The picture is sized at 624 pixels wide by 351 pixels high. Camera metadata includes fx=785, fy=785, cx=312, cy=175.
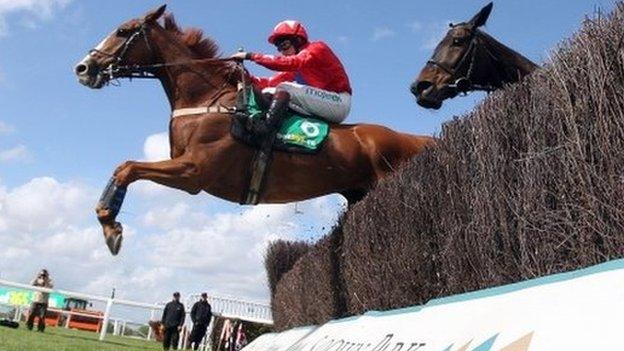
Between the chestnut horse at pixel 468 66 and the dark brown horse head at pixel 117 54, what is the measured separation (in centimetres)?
277

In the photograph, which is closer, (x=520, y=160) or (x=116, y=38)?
(x=520, y=160)

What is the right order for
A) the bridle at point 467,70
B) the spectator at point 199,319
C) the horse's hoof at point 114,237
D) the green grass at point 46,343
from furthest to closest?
the spectator at point 199,319, the green grass at point 46,343, the bridle at point 467,70, the horse's hoof at point 114,237

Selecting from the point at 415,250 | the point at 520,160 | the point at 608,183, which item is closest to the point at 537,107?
the point at 520,160

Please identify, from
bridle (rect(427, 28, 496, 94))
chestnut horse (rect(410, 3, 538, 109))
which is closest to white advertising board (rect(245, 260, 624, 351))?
chestnut horse (rect(410, 3, 538, 109))

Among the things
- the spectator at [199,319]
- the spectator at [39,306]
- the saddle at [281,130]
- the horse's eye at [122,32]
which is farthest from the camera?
the spectator at [199,319]

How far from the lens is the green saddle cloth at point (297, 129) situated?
725cm

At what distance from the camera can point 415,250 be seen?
6211 mm

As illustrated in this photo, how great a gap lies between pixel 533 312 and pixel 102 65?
18.2 feet

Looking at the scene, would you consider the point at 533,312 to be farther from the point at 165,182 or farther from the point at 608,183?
the point at 165,182

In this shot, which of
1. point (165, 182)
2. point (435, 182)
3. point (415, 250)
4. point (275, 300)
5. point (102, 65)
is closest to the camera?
point (435, 182)

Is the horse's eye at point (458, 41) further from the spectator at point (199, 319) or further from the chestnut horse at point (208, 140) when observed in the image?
the spectator at point (199, 319)

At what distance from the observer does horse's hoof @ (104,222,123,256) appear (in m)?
6.52

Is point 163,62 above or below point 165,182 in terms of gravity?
above

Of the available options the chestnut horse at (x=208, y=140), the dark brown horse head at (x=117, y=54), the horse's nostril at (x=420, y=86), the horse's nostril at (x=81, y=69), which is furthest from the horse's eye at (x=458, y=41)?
the horse's nostril at (x=81, y=69)
